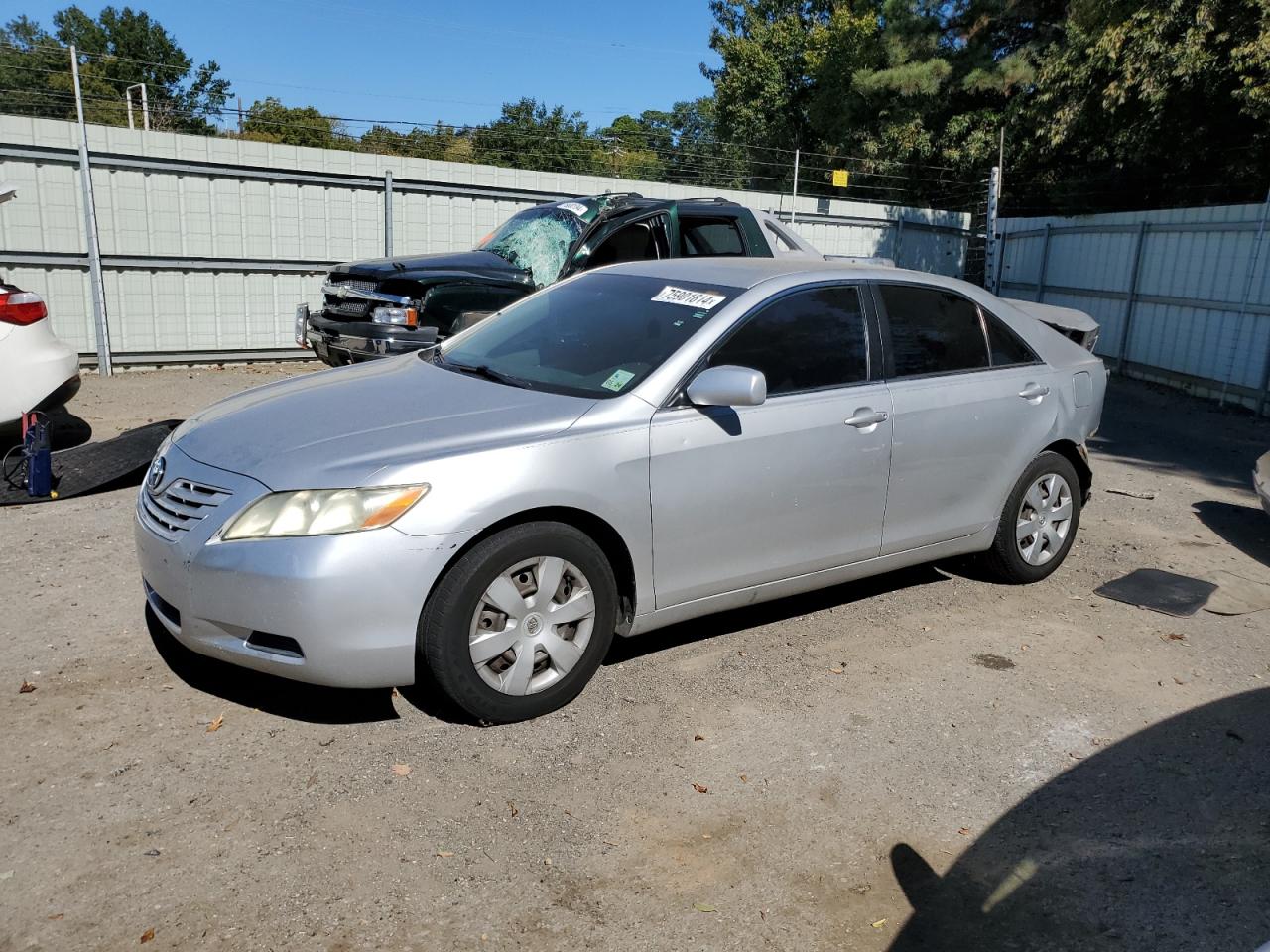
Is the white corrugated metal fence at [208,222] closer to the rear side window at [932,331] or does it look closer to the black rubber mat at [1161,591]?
the rear side window at [932,331]

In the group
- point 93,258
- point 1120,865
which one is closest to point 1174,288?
point 1120,865

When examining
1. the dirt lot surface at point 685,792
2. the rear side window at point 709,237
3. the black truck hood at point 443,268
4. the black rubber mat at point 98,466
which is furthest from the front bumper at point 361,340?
the dirt lot surface at point 685,792

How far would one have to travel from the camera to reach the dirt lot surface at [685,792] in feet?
9.48

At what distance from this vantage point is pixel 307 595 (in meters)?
3.40

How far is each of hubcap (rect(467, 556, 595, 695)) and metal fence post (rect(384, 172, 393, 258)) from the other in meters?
10.6

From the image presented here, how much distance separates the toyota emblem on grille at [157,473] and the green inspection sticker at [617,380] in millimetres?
1693

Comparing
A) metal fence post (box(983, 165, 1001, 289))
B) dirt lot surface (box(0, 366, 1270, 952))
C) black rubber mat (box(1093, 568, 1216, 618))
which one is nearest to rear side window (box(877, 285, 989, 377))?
dirt lot surface (box(0, 366, 1270, 952))

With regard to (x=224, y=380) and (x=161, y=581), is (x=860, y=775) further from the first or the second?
(x=224, y=380)

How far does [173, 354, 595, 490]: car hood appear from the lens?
3.58m

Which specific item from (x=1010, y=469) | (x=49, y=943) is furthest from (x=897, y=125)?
(x=49, y=943)

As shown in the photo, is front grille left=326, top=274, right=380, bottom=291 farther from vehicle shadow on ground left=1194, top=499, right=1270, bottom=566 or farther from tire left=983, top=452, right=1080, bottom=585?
vehicle shadow on ground left=1194, top=499, right=1270, bottom=566

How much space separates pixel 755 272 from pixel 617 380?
999 millimetres

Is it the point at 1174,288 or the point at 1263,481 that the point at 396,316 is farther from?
the point at 1174,288

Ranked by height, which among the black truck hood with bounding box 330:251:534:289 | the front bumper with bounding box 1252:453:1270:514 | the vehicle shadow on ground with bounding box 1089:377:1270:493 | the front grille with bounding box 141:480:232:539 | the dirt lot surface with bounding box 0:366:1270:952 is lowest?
the vehicle shadow on ground with bounding box 1089:377:1270:493
